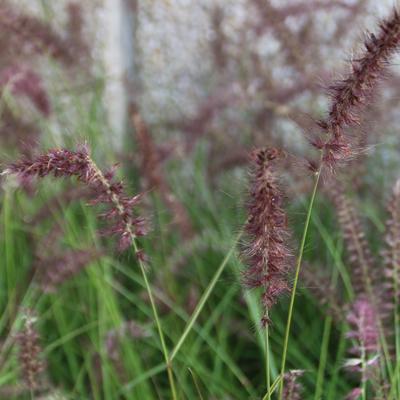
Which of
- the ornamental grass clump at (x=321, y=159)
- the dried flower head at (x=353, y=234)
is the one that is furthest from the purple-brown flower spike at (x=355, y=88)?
the dried flower head at (x=353, y=234)

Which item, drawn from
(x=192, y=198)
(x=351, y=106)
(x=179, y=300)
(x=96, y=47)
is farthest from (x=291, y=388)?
(x=96, y=47)

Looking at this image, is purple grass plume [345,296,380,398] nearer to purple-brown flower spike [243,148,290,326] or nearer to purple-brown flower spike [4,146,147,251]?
purple-brown flower spike [243,148,290,326]

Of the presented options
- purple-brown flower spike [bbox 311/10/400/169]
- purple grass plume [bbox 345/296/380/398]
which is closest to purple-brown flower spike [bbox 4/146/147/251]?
purple-brown flower spike [bbox 311/10/400/169]

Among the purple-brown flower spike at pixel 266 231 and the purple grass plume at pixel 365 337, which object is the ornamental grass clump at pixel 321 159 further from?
the purple grass plume at pixel 365 337

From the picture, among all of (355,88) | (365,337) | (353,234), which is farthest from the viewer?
(353,234)

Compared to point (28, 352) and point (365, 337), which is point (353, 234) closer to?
point (365, 337)

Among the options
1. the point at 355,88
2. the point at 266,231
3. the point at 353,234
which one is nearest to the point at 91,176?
the point at 266,231

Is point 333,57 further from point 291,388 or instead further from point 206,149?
point 291,388
